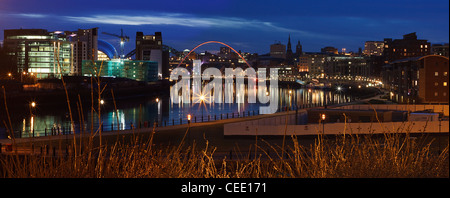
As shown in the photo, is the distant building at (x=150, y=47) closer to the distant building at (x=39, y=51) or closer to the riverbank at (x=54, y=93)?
the distant building at (x=39, y=51)

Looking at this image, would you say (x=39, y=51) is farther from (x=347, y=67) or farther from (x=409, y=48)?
(x=347, y=67)

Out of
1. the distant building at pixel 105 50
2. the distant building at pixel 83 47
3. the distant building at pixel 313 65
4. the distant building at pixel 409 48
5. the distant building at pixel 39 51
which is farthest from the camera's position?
the distant building at pixel 313 65

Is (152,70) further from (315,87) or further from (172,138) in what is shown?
(172,138)

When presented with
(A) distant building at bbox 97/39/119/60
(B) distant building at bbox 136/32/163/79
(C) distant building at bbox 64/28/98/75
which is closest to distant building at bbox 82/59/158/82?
(C) distant building at bbox 64/28/98/75

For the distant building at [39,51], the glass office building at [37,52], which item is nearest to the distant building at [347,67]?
the distant building at [39,51]

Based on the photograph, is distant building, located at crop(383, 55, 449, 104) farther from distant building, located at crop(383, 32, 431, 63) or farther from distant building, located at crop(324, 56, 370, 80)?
distant building, located at crop(324, 56, 370, 80)

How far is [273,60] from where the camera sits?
159000mm

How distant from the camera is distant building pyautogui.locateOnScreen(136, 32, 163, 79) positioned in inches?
4245

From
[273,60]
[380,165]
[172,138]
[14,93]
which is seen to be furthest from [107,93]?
[273,60]

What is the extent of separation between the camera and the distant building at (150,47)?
107812 mm

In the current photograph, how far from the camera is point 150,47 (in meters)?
116

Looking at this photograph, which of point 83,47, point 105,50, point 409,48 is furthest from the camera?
point 105,50

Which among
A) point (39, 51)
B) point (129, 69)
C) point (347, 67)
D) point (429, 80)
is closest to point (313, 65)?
point (347, 67)
